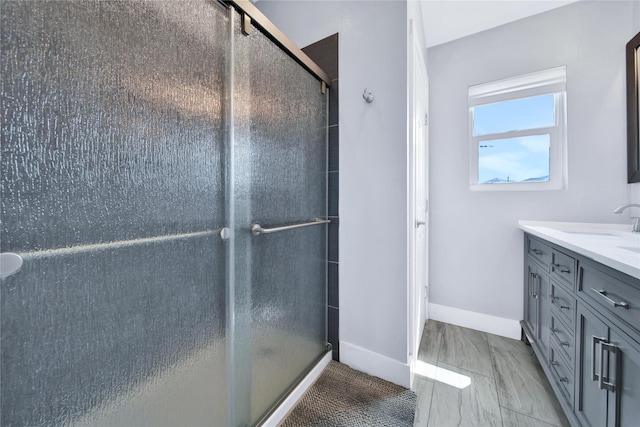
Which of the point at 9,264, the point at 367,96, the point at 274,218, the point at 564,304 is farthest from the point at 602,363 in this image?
the point at 9,264

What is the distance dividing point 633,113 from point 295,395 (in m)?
2.53

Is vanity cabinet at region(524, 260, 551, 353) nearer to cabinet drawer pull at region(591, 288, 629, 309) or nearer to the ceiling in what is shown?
cabinet drawer pull at region(591, 288, 629, 309)

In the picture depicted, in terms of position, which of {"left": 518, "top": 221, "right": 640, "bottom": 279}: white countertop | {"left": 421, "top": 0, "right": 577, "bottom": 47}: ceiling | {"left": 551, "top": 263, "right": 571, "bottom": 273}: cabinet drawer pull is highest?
{"left": 421, "top": 0, "right": 577, "bottom": 47}: ceiling

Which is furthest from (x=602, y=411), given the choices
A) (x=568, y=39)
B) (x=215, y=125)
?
(x=568, y=39)

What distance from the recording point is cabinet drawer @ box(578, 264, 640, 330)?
0.72 m

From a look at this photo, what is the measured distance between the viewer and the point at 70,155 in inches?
22.8

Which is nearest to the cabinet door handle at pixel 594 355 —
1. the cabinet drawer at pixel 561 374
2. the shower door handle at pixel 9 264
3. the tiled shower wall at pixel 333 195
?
the cabinet drawer at pixel 561 374

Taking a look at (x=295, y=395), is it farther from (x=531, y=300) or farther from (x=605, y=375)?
(x=531, y=300)

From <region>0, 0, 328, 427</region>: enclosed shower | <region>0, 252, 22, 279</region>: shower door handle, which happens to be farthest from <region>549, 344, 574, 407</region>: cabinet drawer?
<region>0, 252, 22, 279</region>: shower door handle

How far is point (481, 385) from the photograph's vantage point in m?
1.45

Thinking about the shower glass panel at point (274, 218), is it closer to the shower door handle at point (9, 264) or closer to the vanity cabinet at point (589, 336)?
the shower door handle at point (9, 264)

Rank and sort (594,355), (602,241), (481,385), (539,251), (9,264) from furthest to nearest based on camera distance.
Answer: (539,251) → (481,385) → (602,241) → (594,355) → (9,264)

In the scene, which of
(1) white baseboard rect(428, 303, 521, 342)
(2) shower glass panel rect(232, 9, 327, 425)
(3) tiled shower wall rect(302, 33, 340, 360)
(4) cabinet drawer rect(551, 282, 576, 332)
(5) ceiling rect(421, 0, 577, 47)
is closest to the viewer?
(2) shower glass panel rect(232, 9, 327, 425)

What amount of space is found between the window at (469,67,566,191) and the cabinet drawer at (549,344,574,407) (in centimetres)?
115
